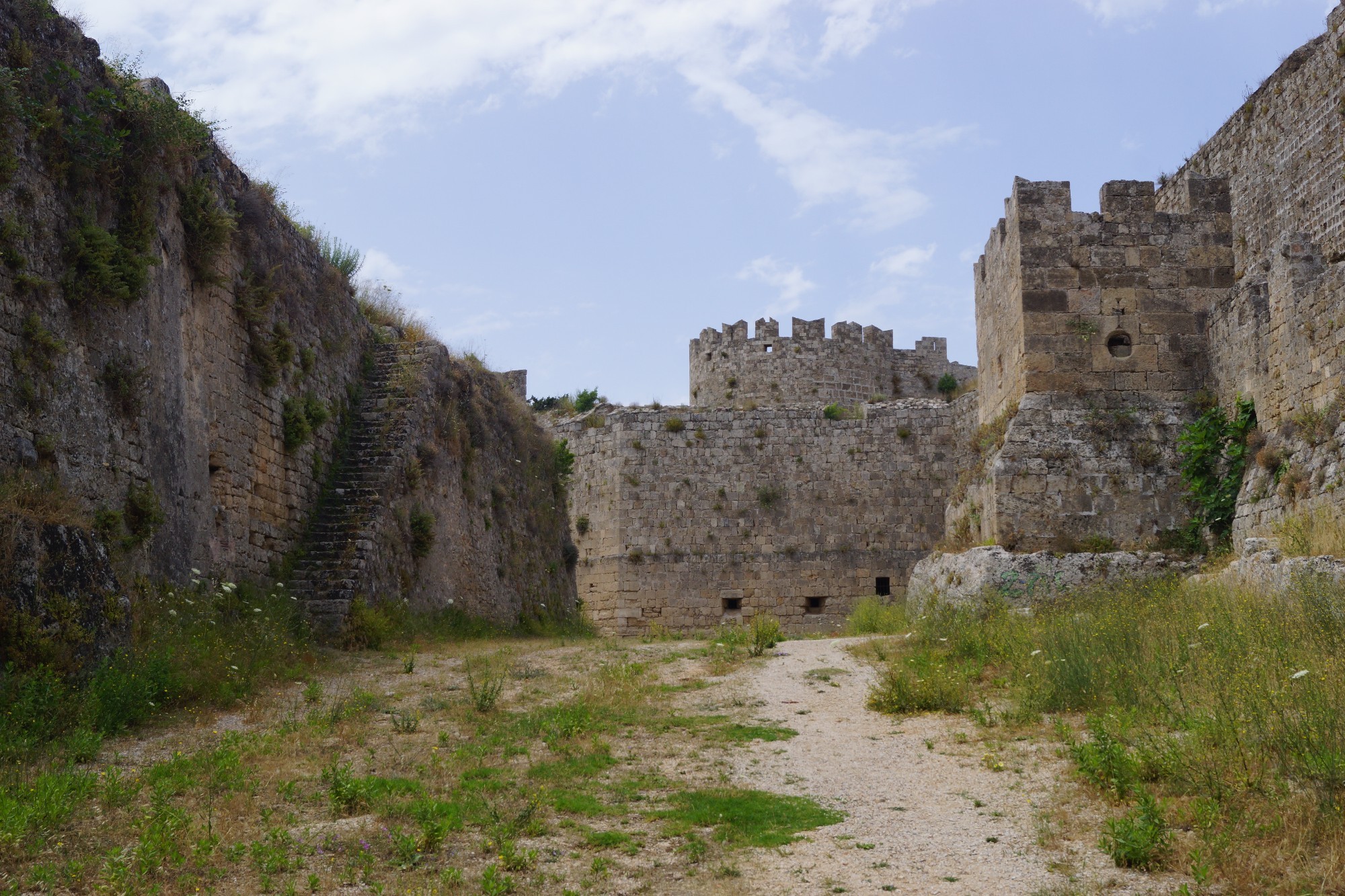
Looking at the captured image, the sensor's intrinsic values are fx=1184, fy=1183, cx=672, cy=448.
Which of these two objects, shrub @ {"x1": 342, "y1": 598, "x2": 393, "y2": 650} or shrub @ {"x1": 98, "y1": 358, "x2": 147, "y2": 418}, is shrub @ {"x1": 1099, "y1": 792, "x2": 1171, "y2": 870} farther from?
shrub @ {"x1": 342, "y1": 598, "x2": 393, "y2": 650}

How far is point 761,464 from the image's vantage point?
24.7 metres

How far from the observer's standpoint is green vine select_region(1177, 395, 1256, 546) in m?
11.9

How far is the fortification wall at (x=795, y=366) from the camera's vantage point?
31031 mm

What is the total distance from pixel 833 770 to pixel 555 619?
13.6 metres

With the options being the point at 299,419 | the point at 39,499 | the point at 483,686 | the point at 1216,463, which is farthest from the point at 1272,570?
the point at 299,419

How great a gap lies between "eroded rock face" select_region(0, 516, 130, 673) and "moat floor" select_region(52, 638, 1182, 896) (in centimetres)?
77

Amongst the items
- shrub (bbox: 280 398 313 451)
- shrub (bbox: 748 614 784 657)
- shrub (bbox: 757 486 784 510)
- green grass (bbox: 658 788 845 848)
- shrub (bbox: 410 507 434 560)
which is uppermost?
shrub (bbox: 280 398 313 451)

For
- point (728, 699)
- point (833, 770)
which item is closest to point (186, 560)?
point (728, 699)

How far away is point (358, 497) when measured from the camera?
1460 centimetres

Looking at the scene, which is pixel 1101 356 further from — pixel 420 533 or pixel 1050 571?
pixel 420 533

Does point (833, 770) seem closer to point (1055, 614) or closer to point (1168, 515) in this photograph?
point (1055, 614)

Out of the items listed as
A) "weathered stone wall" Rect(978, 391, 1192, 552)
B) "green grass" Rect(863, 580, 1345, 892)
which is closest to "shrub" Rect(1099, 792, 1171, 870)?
"green grass" Rect(863, 580, 1345, 892)

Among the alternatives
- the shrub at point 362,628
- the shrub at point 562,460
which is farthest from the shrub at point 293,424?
the shrub at point 562,460

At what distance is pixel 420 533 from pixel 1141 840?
1152 centimetres
